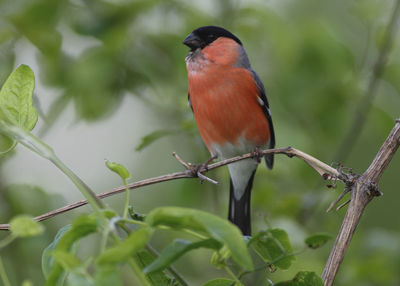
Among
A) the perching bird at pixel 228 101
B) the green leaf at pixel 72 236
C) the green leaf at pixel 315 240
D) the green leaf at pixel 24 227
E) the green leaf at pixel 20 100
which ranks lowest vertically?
the perching bird at pixel 228 101

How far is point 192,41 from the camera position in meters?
3.89

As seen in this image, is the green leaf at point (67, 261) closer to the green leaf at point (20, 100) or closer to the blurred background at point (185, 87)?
the green leaf at point (20, 100)

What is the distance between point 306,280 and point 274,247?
12 centimetres

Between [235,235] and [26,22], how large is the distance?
2.56 meters

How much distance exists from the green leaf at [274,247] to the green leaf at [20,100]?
0.56 meters

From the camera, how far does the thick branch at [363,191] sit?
1.33 metres

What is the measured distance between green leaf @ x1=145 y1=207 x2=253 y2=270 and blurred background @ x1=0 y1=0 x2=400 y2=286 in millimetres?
2035

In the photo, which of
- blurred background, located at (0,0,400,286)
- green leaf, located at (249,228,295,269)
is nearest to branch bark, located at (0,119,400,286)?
green leaf, located at (249,228,295,269)

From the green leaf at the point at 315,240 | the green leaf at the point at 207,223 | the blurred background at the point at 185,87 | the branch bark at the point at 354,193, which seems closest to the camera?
the green leaf at the point at 207,223

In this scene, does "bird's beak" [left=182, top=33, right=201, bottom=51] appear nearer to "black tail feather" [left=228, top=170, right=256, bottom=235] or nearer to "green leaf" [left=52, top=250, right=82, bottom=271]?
"black tail feather" [left=228, top=170, right=256, bottom=235]

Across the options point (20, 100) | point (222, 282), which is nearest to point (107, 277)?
point (222, 282)

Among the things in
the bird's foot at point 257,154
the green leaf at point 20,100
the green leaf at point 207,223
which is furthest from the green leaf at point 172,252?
the bird's foot at point 257,154

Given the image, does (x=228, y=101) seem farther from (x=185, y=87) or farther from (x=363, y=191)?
(x=363, y=191)

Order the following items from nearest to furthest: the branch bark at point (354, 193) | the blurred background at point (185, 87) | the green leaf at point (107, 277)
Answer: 1. the green leaf at point (107, 277)
2. the branch bark at point (354, 193)
3. the blurred background at point (185, 87)
